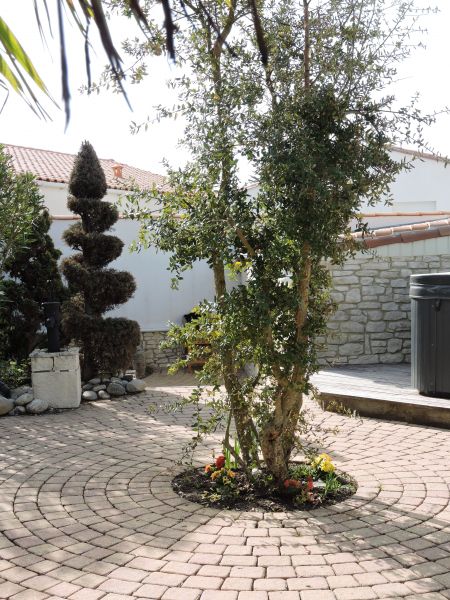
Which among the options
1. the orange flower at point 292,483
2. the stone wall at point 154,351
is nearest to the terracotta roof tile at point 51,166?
the stone wall at point 154,351

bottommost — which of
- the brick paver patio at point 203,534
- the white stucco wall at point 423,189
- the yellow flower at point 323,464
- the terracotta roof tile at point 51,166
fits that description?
the brick paver patio at point 203,534

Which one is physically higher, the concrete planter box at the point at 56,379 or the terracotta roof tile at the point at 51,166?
the terracotta roof tile at the point at 51,166

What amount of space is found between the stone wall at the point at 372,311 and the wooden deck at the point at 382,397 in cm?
79

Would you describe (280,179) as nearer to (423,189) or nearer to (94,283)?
(94,283)

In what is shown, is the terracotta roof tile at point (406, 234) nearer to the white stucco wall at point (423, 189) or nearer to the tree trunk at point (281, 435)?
the tree trunk at point (281, 435)

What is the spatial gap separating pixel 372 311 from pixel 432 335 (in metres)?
2.66

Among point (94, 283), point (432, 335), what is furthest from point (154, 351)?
point (432, 335)

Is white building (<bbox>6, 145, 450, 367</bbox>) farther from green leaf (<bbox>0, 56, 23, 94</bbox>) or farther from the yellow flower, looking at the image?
green leaf (<bbox>0, 56, 23, 94</bbox>)

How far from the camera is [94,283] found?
9.66 meters

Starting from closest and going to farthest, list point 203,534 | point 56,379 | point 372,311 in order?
point 203,534 → point 56,379 → point 372,311

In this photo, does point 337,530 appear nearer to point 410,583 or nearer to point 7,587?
point 410,583

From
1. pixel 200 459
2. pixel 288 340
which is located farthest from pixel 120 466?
pixel 288 340

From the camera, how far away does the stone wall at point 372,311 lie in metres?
9.51

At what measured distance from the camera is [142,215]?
4.62 meters
